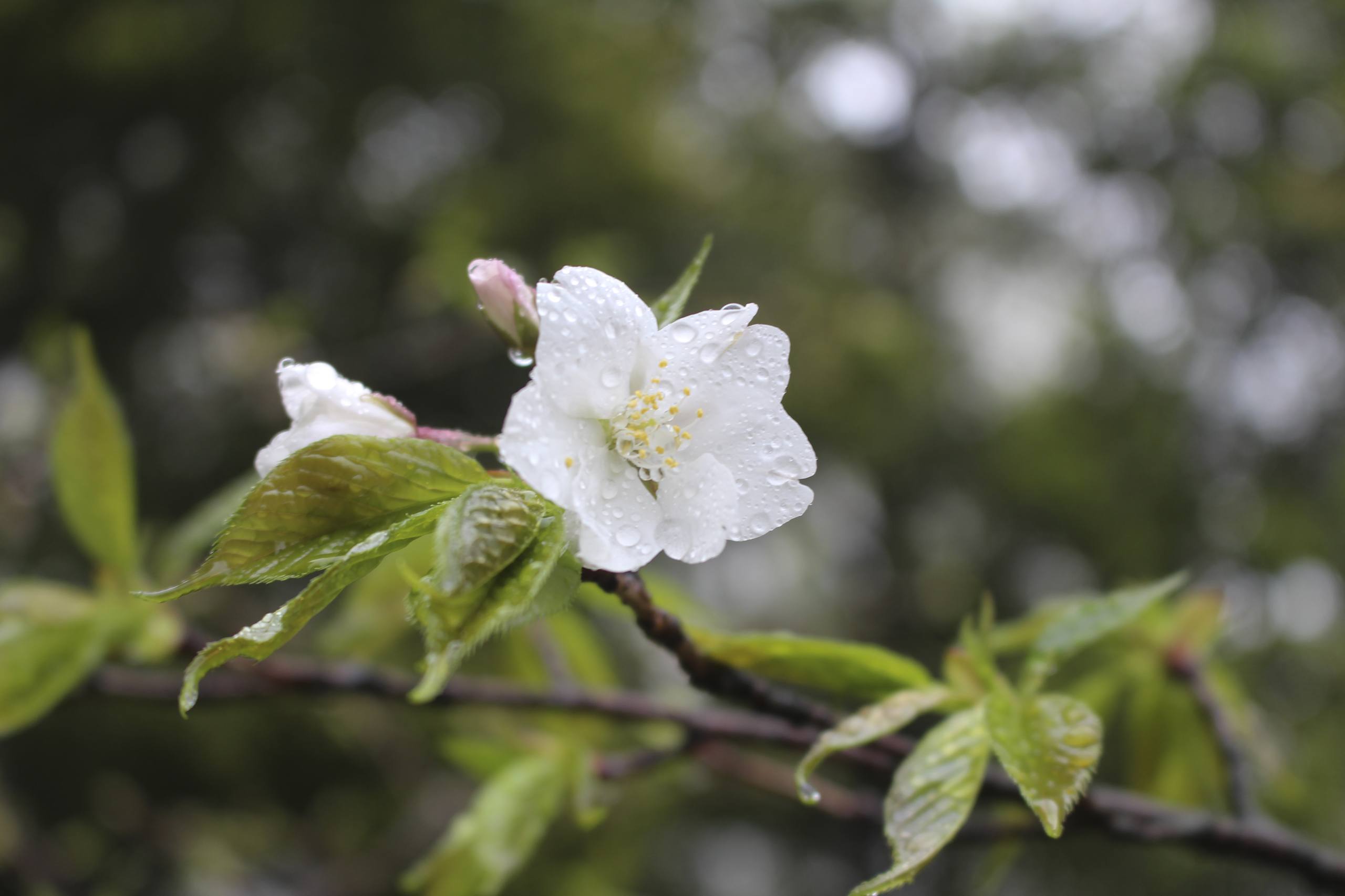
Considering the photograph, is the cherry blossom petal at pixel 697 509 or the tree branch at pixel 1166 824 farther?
the tree branch at pixel 1166 824

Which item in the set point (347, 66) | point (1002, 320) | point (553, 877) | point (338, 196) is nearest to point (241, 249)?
point (338, 196)

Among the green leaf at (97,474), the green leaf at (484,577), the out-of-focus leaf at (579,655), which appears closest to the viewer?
the green leaf at (484,577)

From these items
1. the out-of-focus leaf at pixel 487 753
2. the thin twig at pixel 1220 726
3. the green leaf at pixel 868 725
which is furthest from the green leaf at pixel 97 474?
the thin twig at pixel 1220 726

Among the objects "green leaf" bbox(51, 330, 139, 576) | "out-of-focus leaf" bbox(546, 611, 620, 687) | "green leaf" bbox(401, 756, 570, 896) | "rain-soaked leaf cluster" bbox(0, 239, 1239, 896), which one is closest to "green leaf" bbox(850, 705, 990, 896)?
"rain-soaked leaf cluster" bbox(0, 239, 1239, 896)

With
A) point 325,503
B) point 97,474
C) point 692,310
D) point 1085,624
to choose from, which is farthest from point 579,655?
point 692,310

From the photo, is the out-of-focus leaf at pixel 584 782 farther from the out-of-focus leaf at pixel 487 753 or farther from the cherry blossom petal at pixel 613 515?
the cherry blossom petal at pixel 613 515

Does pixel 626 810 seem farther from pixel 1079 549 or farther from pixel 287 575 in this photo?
pixel 1079 549
